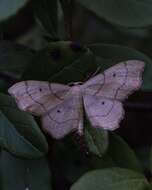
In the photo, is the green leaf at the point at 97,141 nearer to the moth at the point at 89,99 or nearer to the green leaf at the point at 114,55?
the moth at the point at 89,99

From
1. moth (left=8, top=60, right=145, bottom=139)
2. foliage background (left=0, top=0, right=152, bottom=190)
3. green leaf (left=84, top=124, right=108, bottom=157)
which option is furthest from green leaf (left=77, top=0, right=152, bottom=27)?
green leaf (left=84, top=124, right=108, bottom=157)

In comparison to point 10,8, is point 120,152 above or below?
below

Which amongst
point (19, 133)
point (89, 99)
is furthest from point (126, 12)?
point (19, 133)

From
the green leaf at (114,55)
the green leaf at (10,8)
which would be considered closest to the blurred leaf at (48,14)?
the green leaf at (114,55)

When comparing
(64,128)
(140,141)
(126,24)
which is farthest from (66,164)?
(140,141)

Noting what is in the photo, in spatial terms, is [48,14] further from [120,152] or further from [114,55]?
[120,152]
